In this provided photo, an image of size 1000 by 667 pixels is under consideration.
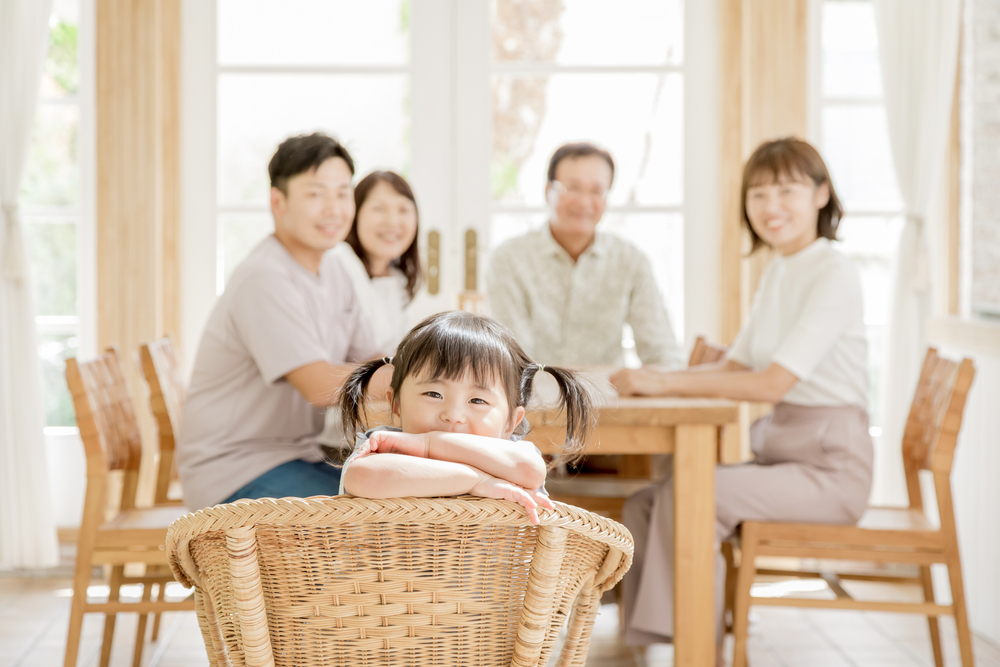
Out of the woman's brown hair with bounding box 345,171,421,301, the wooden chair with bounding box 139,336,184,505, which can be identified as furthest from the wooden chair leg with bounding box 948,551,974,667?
the wooden chair with bounding box 139,336,184,505

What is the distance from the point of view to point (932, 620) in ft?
6.95

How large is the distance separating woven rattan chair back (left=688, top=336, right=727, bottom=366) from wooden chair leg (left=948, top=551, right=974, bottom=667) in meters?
0.82

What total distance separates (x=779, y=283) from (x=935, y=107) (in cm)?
119

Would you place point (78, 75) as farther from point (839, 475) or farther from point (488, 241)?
point (839, 475)

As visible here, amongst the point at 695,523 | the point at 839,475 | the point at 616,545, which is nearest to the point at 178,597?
the point at 695,523

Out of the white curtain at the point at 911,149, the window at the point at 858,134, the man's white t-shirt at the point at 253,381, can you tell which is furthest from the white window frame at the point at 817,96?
the man's white t-shirt at the point at 253,381

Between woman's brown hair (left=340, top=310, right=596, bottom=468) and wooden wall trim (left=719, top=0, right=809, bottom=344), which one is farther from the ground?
wooden wall trim (left=719, top=0, right=809, bottom=344)

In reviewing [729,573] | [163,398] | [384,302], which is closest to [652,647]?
[729,573]

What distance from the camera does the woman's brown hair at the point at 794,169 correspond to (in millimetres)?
2131

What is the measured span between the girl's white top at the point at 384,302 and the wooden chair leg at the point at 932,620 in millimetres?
1388

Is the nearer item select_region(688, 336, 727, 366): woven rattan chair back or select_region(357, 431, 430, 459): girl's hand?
select_region(357, 431, 430, 459): girl's hand

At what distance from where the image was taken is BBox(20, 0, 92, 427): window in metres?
3.10

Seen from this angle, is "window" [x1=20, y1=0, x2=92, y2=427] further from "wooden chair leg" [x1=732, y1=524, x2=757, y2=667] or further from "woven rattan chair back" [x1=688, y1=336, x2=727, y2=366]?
"wooden chair leg" [x1=732, y1=524, x2=757, y2=667]

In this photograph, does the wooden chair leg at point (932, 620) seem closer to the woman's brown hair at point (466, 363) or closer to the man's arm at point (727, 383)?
the man's arm at point (727, 383)
